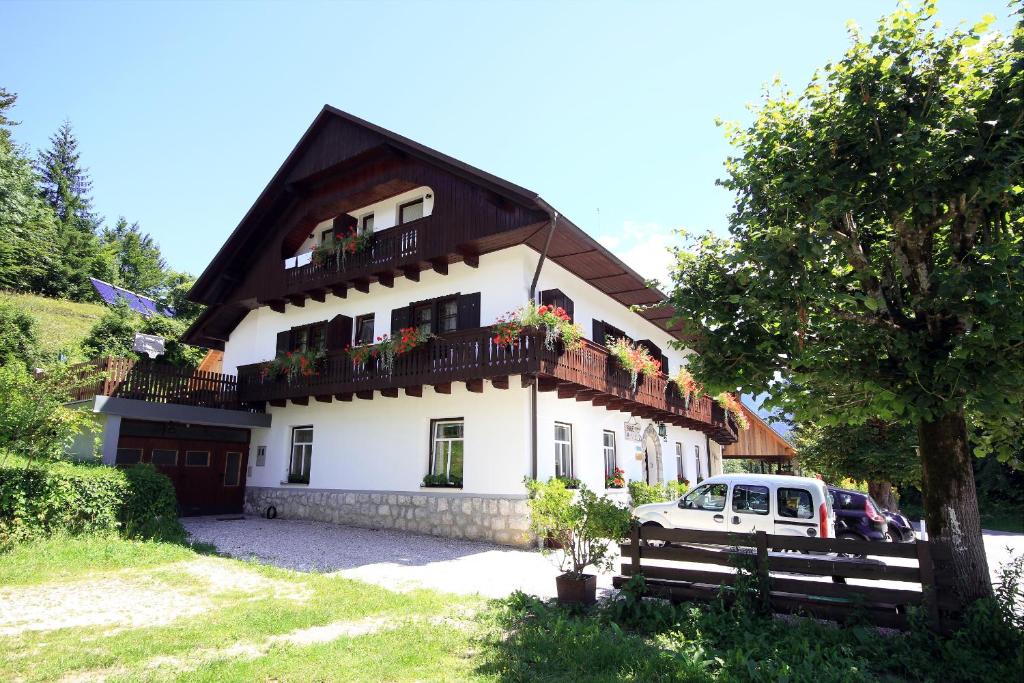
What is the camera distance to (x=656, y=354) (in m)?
20.9

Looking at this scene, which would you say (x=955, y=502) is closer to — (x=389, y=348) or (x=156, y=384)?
(x=389, y=348)

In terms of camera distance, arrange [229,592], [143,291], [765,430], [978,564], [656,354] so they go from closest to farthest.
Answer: [978,564], [229,592], [656,354], [765,430], [143,291]

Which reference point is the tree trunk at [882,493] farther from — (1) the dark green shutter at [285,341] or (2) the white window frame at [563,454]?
(1) the dark green shutter at [285,341]

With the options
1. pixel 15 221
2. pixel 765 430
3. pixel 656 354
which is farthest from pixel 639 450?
pixel 15 221

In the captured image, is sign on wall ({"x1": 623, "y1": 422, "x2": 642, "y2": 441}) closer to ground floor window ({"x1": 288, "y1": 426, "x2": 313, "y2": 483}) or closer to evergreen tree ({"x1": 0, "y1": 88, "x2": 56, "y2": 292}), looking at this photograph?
ground floor window ({"x1": 288, "y1": 426, "x2": 313, "y2": 483})

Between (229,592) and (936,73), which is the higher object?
(936,73)

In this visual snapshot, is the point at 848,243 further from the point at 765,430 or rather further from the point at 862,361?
the point at 765,430

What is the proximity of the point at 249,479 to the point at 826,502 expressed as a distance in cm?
1633

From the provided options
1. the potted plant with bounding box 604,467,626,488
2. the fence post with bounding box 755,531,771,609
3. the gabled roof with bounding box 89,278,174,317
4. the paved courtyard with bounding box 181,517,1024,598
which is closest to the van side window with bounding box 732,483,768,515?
the paved courtyard with bounding box 181,517,1024,598

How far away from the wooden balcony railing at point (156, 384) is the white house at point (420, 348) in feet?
2.38

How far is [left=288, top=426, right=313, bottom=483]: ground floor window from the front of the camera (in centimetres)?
1766

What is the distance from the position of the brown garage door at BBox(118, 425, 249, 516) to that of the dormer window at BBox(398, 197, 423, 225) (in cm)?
871

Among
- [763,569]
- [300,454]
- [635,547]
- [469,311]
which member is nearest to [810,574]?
[763,569]

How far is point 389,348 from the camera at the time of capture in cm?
1455
